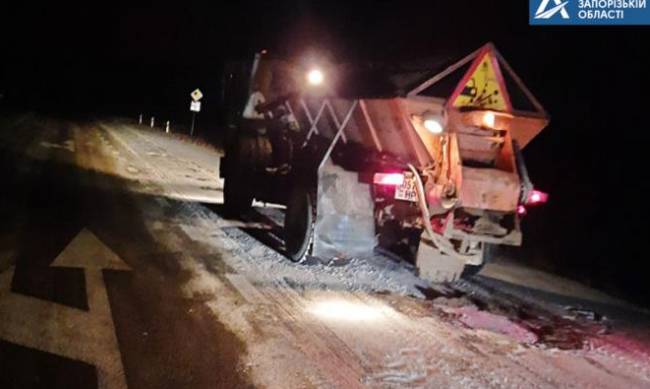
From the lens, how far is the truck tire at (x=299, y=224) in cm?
832

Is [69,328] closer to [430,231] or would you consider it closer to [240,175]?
[430,231]

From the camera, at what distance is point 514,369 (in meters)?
5.35

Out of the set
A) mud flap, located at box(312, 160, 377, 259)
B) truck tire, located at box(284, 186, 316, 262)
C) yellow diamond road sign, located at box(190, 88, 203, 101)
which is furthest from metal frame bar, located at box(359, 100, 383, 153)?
yellow diamond road sign, located at box(190, 88, 203, 101)

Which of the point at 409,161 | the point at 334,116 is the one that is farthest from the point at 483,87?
the point at 334,116

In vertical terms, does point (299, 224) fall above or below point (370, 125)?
Answer: below

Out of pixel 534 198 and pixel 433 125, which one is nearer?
pixel 433 125

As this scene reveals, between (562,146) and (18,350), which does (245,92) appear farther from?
(562,146)

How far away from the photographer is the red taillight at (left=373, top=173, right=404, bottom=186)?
24.5ft

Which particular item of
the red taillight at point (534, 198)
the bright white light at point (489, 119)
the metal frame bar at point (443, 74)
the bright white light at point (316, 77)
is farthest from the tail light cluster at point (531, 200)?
the bright white light at point (316, 77)

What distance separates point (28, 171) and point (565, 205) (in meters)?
12.4

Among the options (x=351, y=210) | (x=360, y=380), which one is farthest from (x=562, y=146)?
(x=360, y=380)

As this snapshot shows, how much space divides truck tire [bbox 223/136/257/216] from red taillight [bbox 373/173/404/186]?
3.71m

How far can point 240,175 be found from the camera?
11023 mm

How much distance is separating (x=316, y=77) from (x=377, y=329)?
4210 mm
